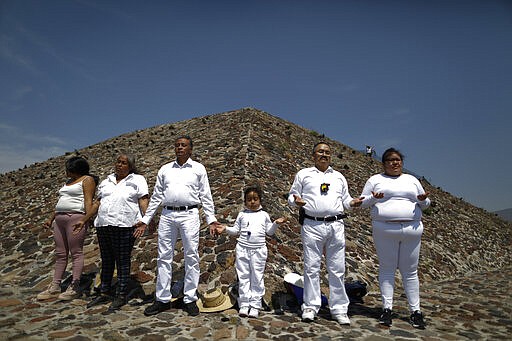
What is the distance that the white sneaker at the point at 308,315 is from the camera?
486cm

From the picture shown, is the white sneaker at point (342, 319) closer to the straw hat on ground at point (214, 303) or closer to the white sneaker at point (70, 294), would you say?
the straw hat on ground at point (214, 303)

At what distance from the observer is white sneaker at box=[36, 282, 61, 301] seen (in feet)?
19.4

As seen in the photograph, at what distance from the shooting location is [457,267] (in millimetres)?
11008

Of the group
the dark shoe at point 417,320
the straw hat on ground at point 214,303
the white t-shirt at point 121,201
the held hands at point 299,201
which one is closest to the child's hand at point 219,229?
the straw hat on ground at point 214,303

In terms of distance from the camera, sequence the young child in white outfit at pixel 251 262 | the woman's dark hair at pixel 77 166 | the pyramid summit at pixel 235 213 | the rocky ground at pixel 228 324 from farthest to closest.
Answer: the pyramid summit at pixel 235 213 < the woman's dark hair at pixel 77 166 < the young child in white outfit at pixel 251 262 < the rocky ground at pixel 228 324

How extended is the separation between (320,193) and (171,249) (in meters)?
2.81

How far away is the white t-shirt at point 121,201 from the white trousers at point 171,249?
33.2 inches

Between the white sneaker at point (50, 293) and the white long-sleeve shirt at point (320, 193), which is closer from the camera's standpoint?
the white long-sleeve shirt at point (320, 193)

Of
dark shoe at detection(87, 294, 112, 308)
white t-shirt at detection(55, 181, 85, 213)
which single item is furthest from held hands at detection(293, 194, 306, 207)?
white t-shirt at detection(55, 181, 85, 213)

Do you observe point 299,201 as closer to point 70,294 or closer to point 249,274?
point 249,274

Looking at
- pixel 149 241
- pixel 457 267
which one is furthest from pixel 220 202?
pixel 457 267

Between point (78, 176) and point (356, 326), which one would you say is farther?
point (78, 176)

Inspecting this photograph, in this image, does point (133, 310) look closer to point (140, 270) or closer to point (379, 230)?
point (140, 270)

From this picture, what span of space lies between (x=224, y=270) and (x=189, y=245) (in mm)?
1781
